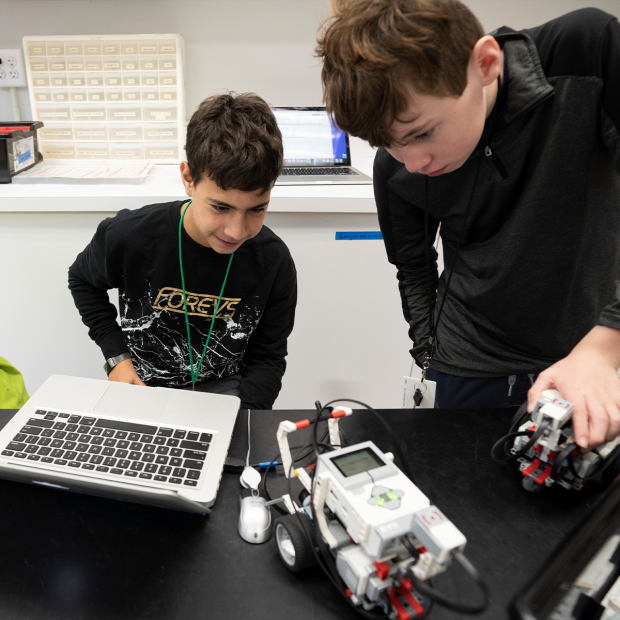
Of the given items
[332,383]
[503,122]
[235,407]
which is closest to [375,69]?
[503,122]

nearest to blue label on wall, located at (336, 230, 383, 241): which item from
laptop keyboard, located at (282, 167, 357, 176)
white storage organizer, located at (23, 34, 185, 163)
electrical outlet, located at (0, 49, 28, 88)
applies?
laptop keyboard, located at (282, 167, 357, 176)

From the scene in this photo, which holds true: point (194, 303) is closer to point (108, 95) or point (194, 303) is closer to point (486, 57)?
point (486, 57)

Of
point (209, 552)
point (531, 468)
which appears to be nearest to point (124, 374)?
point (209, 552)

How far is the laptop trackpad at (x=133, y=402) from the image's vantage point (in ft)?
2.40

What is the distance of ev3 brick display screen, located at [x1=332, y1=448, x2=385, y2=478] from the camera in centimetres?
50

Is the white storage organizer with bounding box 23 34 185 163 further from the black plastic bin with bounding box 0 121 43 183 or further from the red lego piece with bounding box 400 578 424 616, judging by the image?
the red lego piece with bounding box 400 578 424 616

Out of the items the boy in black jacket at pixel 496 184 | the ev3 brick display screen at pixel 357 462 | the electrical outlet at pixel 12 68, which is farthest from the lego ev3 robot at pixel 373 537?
the electrical outlet at pixel 12 68

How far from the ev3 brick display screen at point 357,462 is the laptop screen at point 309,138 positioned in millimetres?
1326

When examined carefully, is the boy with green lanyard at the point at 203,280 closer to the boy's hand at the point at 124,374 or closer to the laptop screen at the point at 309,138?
the boy's hand at the point at 124,374

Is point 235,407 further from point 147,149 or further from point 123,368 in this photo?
point 147,149

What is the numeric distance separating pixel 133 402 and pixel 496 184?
667 mm

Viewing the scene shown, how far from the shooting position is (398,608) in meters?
0.48

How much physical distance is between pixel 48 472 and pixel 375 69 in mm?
616

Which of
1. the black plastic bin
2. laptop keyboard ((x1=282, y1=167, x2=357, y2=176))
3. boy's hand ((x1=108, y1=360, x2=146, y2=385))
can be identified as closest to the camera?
boy's hand ((x1=108, y1=360, x2=146, y2=385))
